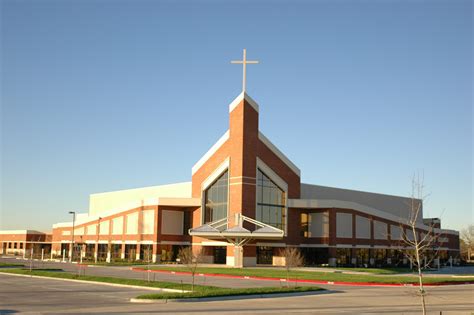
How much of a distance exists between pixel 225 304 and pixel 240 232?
3878 centimetres

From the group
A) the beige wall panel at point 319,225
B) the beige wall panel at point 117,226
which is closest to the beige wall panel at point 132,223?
the beige wall panel at point 117,226

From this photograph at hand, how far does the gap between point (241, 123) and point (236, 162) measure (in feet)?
16.4

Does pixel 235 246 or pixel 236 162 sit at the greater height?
pixel 236 162

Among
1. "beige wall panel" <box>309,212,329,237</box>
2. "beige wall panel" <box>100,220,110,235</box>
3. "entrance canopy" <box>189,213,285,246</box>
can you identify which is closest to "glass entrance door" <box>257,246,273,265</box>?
"entrance canopy" <box>189,213,285,246</box>

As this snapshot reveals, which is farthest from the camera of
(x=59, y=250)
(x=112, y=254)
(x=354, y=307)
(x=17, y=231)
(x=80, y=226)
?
(x=17, y=231)

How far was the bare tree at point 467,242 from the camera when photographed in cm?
12144

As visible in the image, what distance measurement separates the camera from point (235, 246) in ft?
213

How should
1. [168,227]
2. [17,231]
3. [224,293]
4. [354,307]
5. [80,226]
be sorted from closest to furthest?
[354,307] → [224,293] → [168,227] → [80,226] → [17,231]

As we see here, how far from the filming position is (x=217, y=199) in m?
71.4

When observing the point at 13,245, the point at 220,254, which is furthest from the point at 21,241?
the point at 220,254

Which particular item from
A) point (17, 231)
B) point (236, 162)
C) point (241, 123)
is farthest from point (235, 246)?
point (17, 231)

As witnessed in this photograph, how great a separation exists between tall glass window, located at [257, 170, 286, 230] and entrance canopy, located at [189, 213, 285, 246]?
357cm

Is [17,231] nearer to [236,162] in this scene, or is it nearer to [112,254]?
[112,254]

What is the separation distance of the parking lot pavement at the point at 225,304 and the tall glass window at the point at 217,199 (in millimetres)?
40051
